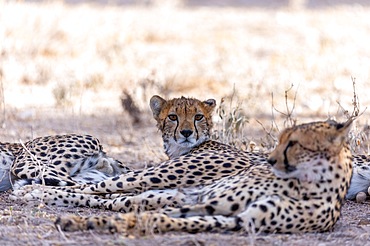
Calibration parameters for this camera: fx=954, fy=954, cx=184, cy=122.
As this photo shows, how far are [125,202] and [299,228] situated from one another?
1099 mm

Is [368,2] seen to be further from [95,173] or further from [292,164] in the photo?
[292,164]

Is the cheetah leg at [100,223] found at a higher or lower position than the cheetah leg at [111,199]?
higher

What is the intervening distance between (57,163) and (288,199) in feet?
6.87

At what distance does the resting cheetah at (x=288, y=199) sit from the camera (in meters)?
4.30

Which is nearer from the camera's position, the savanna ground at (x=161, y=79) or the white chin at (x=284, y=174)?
the white chin at (x=284, y=174)

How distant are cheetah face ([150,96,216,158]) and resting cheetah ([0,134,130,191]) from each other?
47cm

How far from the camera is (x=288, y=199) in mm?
4414

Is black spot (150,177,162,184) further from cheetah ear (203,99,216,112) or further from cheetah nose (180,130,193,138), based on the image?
cheetah ear (203,99,216,112)

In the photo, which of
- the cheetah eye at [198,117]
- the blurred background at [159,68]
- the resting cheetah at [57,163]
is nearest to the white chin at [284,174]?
the cheetah eye at [198,117]

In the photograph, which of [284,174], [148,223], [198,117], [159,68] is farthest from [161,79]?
[148,223]

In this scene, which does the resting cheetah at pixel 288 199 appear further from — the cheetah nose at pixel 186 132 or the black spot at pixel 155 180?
the cheetah nose at pixel 186 132

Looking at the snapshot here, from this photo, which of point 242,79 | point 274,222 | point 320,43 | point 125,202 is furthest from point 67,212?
point 320,43

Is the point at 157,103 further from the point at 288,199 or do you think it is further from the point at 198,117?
the point at 288,199

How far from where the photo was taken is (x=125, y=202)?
201 inches
